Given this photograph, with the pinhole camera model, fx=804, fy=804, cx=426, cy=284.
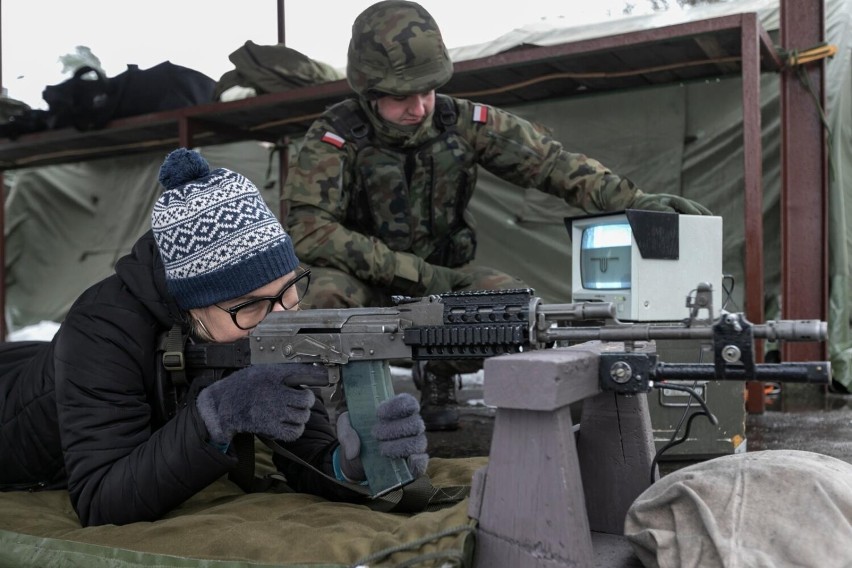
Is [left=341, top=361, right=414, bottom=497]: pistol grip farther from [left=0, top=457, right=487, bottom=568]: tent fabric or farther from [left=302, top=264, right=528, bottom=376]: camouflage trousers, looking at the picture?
[left=302, top=264, right=528, bottom=376]: camouflage trousers

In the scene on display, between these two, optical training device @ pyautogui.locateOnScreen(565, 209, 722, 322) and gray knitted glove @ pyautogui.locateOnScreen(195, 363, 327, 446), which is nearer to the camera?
gray knitted glove @ pyautogui.locateOnScreen(195, 363, 327, 446)

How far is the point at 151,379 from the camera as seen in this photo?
74.5 inches

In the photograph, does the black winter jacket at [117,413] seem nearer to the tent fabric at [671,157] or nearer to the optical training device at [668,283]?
the optical training device at [668,283]

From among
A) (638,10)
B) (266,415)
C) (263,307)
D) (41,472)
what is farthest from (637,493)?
(638,10)

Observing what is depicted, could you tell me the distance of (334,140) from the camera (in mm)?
3578

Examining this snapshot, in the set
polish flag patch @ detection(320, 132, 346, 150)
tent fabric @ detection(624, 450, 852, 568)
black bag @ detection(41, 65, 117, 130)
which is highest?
black bag @ detection(41, 65, 117, 130)

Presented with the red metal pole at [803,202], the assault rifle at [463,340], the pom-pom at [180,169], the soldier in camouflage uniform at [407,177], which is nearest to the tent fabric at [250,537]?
the assault rifle at [463,340]

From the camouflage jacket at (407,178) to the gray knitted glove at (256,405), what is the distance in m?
1.68

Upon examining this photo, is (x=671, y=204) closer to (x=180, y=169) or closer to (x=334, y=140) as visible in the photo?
(x=334, y=140)

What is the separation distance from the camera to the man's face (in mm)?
3475

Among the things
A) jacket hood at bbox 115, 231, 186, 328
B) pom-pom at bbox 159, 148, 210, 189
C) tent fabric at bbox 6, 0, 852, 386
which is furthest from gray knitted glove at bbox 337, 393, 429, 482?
tent fabric at bbox 6, 0, 852, 386

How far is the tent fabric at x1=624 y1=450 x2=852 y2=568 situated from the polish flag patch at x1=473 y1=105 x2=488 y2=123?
2534 mm

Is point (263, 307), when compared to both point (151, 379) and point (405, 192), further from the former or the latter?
point (405, 192)

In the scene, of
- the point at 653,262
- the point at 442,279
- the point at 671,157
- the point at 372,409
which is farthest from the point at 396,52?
the point at 671,157
